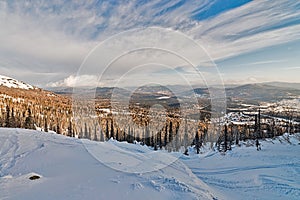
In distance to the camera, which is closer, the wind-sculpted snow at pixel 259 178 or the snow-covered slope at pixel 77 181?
the snow-covered slope at pixel 77 181

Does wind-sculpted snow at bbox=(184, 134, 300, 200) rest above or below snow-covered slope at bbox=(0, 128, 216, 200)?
below

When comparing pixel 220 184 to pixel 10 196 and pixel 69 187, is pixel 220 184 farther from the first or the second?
pixel 10 196

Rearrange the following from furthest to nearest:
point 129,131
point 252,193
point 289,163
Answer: point 129,131 < point 289,163 < point 252,193

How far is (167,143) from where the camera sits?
6034 centimetres

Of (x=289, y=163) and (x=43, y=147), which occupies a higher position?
(x=43, y=147)

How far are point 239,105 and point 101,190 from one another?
137803 mm

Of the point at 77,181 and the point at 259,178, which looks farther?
the point at 259,178

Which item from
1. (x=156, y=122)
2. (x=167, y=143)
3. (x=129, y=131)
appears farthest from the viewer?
(x=156, y=122)

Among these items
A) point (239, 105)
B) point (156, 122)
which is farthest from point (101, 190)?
point (239, 105)

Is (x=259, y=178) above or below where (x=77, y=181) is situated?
below

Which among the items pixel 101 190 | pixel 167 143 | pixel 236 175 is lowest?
pixel 167 143

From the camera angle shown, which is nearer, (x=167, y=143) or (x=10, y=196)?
(x=10, y=196)

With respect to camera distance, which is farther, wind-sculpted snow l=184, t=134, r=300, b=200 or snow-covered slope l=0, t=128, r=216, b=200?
wind-sculpted snow l=184, t=134, r=300, b=200

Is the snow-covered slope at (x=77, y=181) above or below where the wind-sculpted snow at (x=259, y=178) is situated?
above
